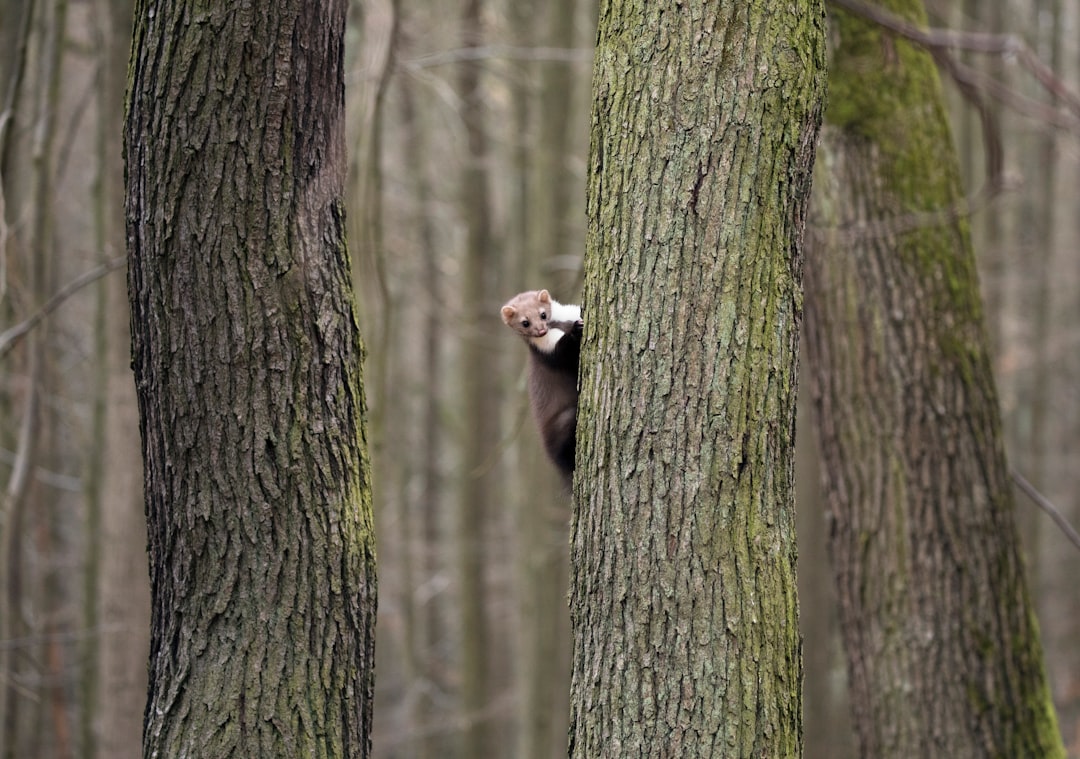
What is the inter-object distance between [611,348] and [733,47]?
0.93 metres

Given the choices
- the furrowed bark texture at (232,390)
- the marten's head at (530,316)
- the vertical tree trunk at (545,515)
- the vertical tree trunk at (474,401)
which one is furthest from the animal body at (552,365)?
the vertical tree trunk at (474,401)

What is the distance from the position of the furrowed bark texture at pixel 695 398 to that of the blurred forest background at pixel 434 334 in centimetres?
73

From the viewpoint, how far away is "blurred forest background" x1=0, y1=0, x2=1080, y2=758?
6090 mm

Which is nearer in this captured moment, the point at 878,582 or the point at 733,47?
the point at 733,47

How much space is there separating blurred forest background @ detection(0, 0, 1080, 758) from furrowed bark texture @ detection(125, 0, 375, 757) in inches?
70.3

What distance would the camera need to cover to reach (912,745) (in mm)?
5293

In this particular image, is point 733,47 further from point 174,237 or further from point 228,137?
point 174,237

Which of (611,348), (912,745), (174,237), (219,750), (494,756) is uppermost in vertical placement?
(174,237)

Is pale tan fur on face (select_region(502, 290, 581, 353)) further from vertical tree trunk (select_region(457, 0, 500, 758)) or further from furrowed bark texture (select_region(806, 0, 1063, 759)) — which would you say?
vertical tree trunk (select_region(457, 0, 500, 758))

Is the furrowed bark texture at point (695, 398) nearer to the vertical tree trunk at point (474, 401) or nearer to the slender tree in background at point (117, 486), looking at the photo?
the slender tree in background at point (117, 486)

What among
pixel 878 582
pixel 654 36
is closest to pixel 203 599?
pixel 654 36

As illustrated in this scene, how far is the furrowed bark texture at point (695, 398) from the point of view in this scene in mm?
2965

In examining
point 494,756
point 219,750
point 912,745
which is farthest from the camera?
point 494,756

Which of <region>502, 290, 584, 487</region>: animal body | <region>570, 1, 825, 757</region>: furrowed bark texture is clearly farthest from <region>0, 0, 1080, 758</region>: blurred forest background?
<region>570, 1, 825, 757</region>: furrowed bark texture
